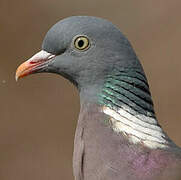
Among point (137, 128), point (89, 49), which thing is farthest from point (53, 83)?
point (137, 128)

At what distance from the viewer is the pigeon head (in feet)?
6.75

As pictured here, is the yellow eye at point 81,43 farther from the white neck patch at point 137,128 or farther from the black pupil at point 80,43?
the white neck patch at point 137,128

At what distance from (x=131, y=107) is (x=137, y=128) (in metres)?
0.09

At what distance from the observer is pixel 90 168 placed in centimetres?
196

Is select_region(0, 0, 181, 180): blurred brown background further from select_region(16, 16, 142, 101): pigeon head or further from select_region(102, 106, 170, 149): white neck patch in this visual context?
select_region(102, 106, 170, 149): white neck patch

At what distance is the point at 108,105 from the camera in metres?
2.02

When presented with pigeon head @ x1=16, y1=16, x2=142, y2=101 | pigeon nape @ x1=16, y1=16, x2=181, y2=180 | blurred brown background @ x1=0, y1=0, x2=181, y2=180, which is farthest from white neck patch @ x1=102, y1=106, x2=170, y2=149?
blurred brown background @ x1=0, y1=0, x2=181, y2=180

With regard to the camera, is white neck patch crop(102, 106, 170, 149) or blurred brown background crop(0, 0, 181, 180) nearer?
white neck patch crop(102, 106, 170, 149)

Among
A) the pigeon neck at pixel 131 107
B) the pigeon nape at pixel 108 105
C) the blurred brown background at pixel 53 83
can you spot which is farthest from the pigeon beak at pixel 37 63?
the blurred brown background at pixel 53 83

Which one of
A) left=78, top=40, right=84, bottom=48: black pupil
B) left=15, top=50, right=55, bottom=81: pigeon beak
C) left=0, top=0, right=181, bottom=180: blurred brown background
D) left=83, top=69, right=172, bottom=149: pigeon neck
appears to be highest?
left=78, top=40, right=84, bottom=48: black pupil

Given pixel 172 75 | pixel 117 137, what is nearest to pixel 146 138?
pixel 117 137

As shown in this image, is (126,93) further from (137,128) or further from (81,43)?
(81,43)

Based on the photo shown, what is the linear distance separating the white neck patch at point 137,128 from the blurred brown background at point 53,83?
260 centimetres

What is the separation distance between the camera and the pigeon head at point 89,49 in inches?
81.0
